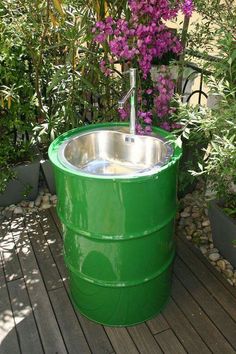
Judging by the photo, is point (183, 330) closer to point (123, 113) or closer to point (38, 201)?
point (123, 113)

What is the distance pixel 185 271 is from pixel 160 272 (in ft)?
1.61

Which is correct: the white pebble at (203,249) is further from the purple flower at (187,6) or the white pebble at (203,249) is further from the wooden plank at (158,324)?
the purple flower at (187,6)

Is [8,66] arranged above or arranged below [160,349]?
above

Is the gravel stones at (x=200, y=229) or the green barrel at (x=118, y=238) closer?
the green barrel at (x=118, y=238)

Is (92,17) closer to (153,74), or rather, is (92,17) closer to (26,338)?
(153,74)

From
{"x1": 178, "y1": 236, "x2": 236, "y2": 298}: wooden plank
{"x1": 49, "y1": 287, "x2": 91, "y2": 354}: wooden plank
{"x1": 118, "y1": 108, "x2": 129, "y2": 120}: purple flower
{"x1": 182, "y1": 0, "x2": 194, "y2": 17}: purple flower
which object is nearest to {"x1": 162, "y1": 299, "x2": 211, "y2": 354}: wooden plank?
{"x1": 178, "y1": 236, "x2": 236, "y2": 298}: wooden plank

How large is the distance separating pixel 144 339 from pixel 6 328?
0.72m

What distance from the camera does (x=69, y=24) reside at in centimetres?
243

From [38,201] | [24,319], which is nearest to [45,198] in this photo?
[38,201]

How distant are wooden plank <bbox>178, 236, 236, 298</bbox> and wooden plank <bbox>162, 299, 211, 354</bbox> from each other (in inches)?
13.2

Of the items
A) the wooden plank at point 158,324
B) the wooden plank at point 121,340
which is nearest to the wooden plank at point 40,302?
the wooden plank at point 121,340

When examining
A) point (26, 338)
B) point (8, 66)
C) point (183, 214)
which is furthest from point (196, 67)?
point (26, 338)

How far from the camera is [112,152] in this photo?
202 centimetres

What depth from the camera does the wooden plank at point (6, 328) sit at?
1.85 metres
